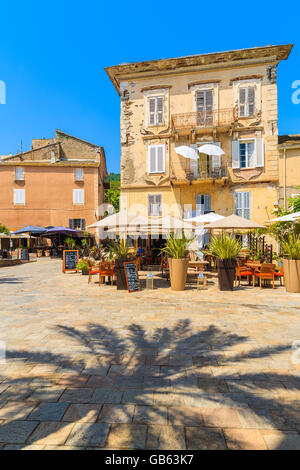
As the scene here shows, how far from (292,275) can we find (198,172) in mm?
10718

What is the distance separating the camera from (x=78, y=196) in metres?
24.9

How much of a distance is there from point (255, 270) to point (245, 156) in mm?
10199

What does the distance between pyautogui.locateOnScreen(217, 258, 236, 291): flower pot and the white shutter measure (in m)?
10.5

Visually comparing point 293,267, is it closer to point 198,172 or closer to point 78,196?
point 198,172

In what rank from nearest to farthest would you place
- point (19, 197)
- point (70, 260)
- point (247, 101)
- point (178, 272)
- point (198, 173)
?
point (178, 272) < point (70, 260) < point (247, 101) < point (198, 173) < point (19, 197)

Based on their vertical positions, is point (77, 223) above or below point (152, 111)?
below

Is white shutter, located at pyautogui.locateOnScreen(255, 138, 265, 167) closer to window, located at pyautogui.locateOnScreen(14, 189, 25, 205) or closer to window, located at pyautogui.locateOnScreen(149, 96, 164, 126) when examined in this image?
window, located at pyautogui.locateOnScreen(149, 96, 164, 126)

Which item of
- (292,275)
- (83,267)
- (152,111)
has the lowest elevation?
(83,267)

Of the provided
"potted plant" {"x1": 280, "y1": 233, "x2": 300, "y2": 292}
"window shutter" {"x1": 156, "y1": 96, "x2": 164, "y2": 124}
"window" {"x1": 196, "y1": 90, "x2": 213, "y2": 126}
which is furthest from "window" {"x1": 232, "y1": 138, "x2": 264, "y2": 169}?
"potted plant" {"x1": 280, "y1": 233, "x2": 300, "y2": 292}

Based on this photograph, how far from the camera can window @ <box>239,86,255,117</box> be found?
1577 centimetres

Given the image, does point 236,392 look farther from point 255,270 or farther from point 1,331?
point 255,270

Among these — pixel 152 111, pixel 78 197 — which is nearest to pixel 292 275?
pixel 152 111

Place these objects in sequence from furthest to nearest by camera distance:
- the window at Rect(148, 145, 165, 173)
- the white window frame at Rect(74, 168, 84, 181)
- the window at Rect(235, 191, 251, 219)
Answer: the white window frame at Rect(74, 168, 84, 181), the window at Rect(148, 145, 165, 173), the window at Rect(235, 191, 251, 219)
